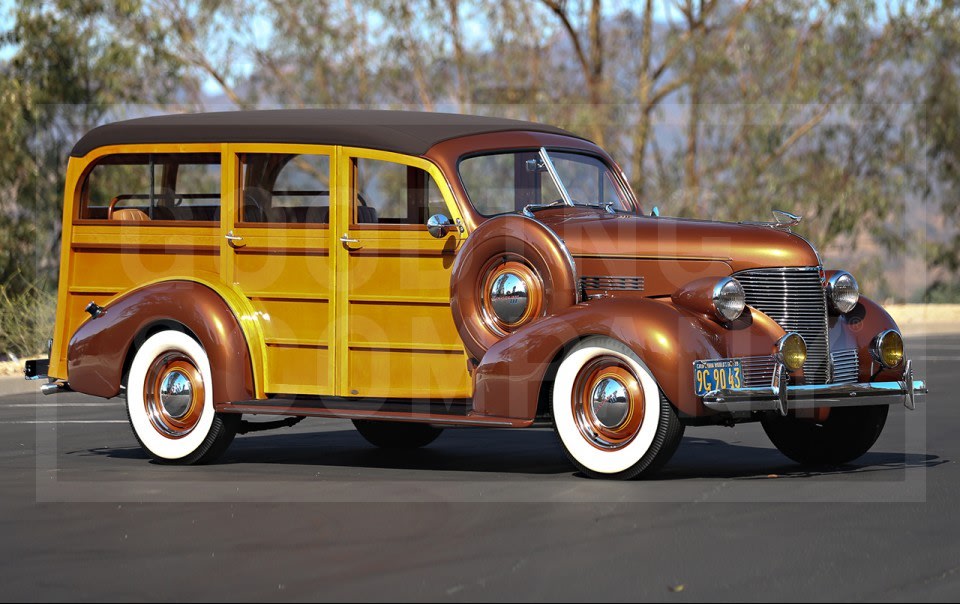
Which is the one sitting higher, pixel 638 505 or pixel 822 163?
pixel 822 163

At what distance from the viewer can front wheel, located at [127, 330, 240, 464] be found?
10.1 m

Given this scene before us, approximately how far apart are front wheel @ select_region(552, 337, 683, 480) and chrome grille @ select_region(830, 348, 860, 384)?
53.2 inches

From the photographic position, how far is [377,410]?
31.0 ft

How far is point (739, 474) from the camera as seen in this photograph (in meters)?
9.28

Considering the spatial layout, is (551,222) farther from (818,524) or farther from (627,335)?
(818,524)

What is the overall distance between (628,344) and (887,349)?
202cm

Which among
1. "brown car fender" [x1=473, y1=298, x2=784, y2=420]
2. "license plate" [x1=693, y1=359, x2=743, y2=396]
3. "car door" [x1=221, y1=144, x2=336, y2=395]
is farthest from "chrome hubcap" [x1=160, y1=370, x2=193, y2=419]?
"license plate" [x1=693, y1=359, x2=743, y2=396]

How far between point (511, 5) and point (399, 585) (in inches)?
1009

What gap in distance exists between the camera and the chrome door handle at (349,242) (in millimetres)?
9812

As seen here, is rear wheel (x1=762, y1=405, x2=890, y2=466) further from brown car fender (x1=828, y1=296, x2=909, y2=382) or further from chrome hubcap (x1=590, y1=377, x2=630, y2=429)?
chrome hubcap (x1=590, y1=377, x2=630, y2=429)

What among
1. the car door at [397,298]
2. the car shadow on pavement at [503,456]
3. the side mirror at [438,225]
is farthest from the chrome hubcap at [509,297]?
the car shadow on pavement at [503,456]

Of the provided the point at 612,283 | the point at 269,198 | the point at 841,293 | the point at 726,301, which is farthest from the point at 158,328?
the point at 841,293

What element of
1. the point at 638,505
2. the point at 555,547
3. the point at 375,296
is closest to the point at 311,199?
the point at 375,296

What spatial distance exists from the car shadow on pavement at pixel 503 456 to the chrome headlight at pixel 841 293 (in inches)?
40.6
